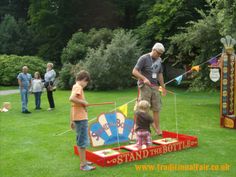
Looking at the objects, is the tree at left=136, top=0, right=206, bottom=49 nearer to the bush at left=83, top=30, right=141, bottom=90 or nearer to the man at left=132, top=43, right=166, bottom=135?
the bush at left=83, top=30, right=141, bottom=90

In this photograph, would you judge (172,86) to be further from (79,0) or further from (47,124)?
(47,124)

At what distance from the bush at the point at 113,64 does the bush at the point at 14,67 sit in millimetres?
6642

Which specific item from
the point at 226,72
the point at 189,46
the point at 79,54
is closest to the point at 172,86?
the point at 79,54

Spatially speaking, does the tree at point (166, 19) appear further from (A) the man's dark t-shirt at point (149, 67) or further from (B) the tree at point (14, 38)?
(A) the man's dark t-shirt at point (149, 67)

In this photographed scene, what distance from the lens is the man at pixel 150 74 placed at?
25.2ft

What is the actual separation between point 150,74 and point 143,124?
145 cm

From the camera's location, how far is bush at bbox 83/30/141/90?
21.9 m

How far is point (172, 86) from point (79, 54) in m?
6.90

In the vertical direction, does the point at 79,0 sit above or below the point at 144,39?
above

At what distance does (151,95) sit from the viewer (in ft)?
26.4

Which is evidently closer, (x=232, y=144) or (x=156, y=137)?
(x=232, y=144)

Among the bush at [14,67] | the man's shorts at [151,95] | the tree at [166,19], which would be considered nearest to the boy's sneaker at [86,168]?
the man's shorts at [151,95]

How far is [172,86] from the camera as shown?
26.6m

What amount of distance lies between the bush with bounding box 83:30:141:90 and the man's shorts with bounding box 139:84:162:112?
45.3ft
